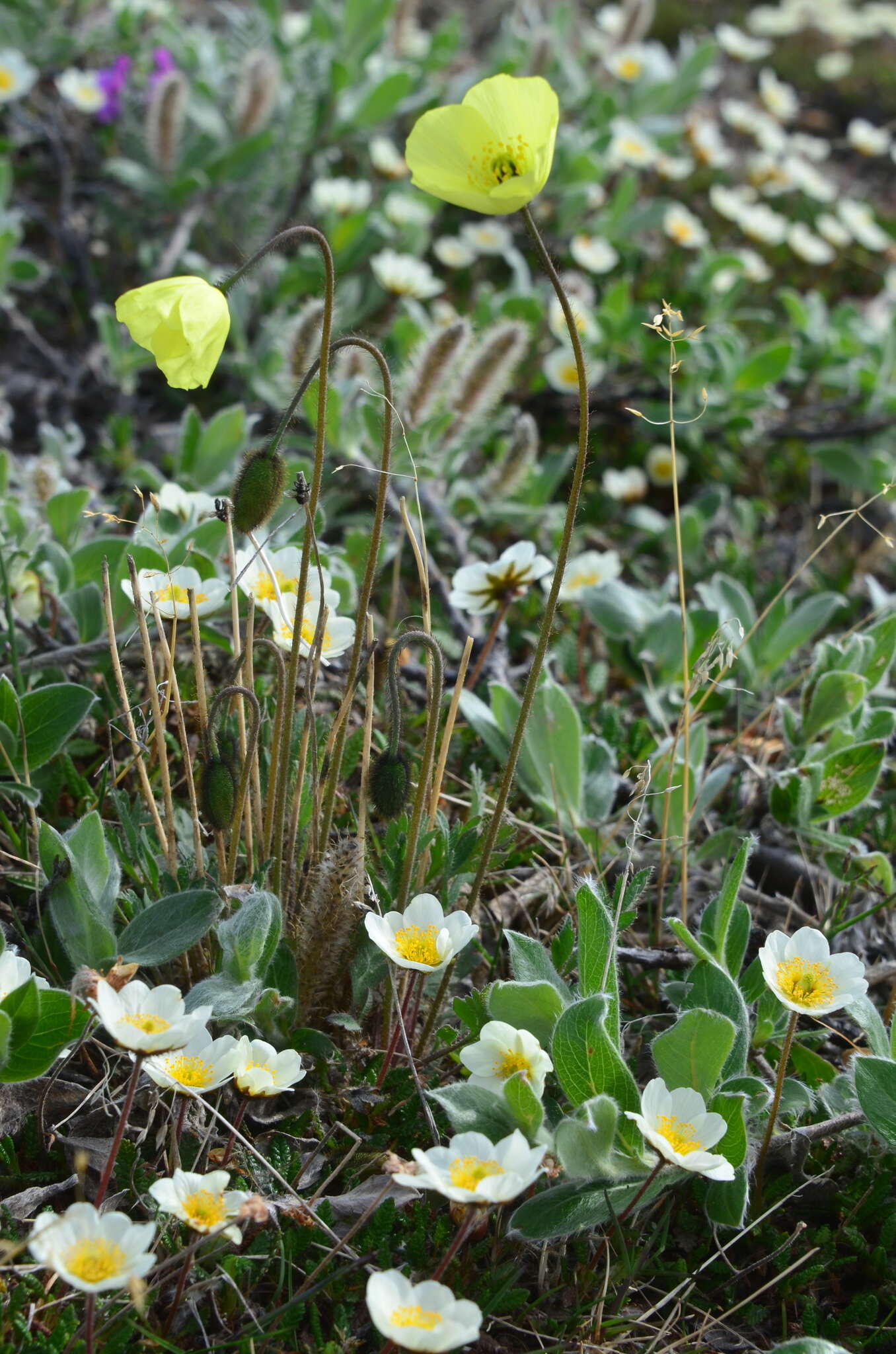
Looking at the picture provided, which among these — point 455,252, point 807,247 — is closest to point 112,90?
point 455,252

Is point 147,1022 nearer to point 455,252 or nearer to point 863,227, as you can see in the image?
point 455,252

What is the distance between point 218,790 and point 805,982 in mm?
818

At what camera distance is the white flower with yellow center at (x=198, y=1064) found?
141 cm

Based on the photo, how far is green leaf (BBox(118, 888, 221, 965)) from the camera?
1.58 m

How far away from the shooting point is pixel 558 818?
7.07 ft

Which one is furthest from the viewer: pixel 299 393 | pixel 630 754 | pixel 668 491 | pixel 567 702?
pixel 668 491

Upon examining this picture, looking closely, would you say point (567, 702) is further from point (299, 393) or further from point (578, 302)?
point (578, 302)

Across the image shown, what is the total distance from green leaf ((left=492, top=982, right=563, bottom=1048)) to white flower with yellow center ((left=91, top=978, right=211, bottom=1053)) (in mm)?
369

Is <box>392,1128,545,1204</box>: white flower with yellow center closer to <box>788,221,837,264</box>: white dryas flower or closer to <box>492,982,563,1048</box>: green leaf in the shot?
<box>492,982,563,1048</box>: green leaf

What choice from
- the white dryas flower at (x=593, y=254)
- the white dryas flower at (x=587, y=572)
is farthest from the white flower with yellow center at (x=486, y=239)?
the white dryas flower at (x=587, y=572)

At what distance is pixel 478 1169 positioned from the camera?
134 cm

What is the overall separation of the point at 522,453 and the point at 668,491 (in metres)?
0.99

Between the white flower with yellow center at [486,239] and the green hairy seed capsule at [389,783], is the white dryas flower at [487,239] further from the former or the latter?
the green hairy seed capsule at [389,783]

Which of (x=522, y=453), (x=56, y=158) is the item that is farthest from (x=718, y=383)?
(x=56, y=158)
